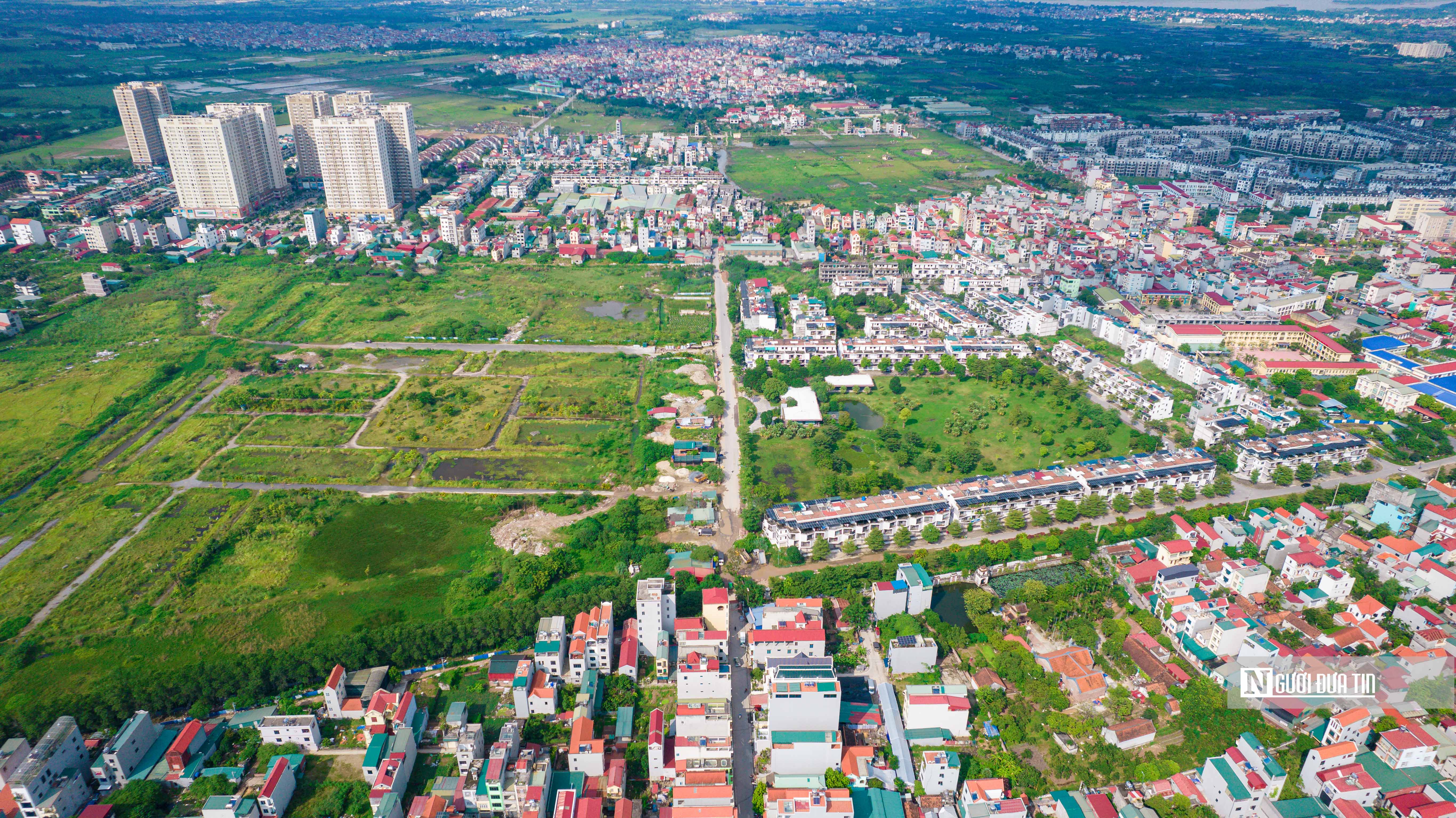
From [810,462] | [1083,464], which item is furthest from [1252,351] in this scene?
[810,462]

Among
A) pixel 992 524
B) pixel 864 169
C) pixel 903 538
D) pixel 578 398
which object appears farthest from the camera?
pixel 864 169

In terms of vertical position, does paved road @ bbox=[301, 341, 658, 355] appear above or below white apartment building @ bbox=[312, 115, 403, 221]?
below

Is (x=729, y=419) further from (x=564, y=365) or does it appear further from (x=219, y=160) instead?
(x=219, y=160)

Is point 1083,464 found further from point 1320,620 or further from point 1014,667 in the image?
point 1014,667

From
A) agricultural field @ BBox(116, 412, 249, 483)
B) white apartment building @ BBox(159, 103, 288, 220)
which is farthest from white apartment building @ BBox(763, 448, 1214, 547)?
white apartment building @ BBox(159, 103, 288, 220)

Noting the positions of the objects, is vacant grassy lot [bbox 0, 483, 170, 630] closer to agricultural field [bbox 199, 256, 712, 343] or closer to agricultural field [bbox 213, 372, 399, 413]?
agricultural field [bbox 213, 372, 399, 413]

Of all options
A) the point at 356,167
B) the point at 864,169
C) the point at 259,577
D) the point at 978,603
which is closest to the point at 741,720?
the point at 978,603
